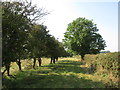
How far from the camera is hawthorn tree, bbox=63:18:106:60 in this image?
3097 centimetres

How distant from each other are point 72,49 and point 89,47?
17.1ft

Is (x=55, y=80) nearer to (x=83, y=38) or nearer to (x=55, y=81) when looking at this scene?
(x=55, y=81)

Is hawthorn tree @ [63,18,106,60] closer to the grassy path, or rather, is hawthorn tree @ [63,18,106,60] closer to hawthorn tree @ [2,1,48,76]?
the grassy path

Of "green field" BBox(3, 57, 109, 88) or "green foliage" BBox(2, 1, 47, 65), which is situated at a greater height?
"green foliage" BBox(2, 1, 47, 65)

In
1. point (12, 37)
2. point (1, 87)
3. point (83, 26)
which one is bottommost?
point (1, 87)

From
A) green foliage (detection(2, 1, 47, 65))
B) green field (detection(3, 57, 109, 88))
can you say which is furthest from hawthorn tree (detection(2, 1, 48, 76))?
green field (detection(3, 57, 109, 88))

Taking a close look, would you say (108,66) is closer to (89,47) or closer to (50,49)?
(50,49)

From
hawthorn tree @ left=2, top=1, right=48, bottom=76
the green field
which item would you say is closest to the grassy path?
the green field

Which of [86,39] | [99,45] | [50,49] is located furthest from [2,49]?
[99,45]

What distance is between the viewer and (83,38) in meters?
30.4

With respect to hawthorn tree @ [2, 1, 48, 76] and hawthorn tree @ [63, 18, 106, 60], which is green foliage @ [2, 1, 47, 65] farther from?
hawthorn tree @ [63, 18, 106, 60]

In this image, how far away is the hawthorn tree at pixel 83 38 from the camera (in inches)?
1219

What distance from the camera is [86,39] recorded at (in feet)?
100

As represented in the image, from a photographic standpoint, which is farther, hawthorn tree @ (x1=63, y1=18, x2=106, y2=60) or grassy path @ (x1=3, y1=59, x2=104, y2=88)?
hawthorn tree @ (x1=63, y1=18, x2=106, y2=60)
